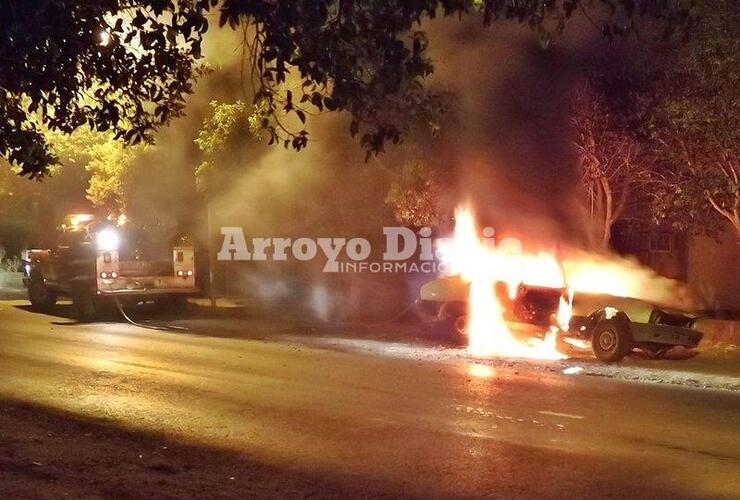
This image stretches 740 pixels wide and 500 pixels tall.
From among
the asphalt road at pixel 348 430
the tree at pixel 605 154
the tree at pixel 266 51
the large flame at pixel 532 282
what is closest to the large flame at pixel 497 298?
the large flame at pixel 532 282

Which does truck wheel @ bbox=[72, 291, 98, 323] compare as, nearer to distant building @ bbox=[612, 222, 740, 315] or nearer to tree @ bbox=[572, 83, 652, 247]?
tree @ bbox=[572, 83, 652, 247]

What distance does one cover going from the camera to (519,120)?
19141 millimetres

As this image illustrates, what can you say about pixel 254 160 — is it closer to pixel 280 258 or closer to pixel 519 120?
pixel 280 258

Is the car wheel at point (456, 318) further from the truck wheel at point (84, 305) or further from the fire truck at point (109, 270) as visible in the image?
the truck wheel at point (84, 305)

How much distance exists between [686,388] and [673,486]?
499cm

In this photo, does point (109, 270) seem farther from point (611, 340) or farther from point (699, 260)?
point (699, 260)

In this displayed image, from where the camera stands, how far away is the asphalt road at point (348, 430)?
6824mm

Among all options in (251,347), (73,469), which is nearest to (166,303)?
(251,347)

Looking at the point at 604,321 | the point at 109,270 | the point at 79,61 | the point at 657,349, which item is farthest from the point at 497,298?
the point at 109,270

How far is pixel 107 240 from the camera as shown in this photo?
20.4m

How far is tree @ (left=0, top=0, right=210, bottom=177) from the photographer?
7340mm

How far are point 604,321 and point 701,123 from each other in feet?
10.9

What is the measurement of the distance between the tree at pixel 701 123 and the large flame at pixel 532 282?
162cm

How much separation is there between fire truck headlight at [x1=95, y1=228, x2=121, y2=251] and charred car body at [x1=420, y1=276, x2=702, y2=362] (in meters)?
9.34
